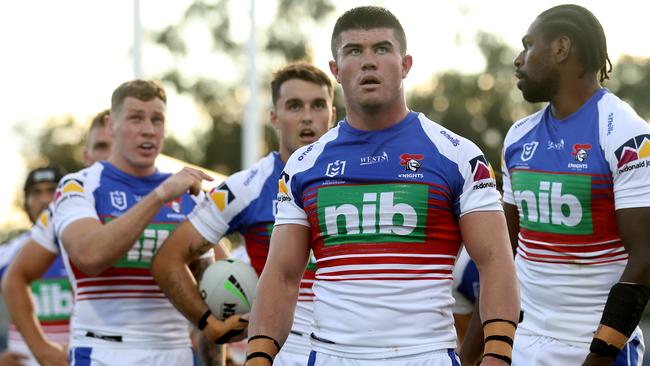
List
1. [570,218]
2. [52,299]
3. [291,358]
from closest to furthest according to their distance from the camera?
[570,218]
[291,358]
[52,299]

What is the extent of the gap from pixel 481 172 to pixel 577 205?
1115mm

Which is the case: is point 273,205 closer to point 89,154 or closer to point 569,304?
point 569,304

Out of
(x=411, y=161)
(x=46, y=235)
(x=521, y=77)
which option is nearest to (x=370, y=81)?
(x=411, y=161)

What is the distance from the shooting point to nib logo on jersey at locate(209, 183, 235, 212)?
7.34 meters

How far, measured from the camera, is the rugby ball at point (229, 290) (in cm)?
724

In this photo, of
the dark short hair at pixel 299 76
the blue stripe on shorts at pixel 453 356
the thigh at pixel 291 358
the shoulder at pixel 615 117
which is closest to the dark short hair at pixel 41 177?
the dark short hair at pixel 299 76

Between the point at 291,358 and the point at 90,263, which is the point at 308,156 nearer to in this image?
the point at 291,358

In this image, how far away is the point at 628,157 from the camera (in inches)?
241

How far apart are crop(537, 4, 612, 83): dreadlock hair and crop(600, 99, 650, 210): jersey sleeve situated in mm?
504

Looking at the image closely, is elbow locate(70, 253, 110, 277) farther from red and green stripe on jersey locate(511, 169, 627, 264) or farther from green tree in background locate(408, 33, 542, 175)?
green tree in background locate(408, 33, 542, 175)

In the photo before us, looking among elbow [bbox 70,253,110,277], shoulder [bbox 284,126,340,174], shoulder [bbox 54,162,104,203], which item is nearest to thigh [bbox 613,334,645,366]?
shoulder [bbox 284,126,340,174]

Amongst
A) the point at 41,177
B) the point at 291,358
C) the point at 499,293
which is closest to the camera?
the point at 499,293

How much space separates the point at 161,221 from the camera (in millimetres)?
7914

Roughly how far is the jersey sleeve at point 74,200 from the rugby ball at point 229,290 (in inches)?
37.1
